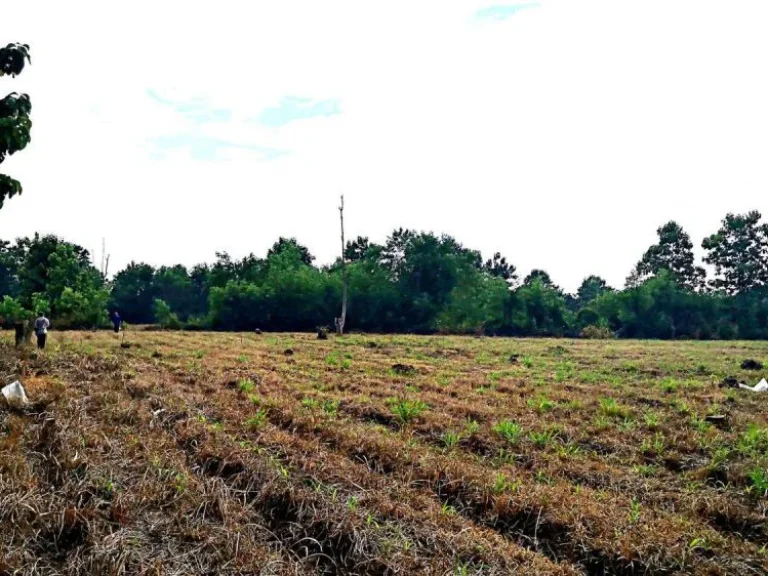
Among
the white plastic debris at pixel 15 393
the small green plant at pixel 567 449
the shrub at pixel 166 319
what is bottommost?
the small green plant at pixel 567 449

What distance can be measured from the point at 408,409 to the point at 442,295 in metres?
40.5

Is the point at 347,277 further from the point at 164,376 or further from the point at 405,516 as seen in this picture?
the point at 405,516

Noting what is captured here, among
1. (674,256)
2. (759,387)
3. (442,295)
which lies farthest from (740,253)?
(759,387)

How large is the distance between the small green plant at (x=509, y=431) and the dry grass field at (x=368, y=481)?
0.12 feet

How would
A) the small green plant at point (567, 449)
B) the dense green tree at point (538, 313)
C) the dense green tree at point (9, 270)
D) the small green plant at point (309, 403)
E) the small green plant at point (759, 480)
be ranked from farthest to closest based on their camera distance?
the dense green tree at point (9, 270) < the dense green tree at point (538, 313) < the small green plant at point (309, 403) < the small green plant at point (567, 449) < the small green plant at point (759, 480)

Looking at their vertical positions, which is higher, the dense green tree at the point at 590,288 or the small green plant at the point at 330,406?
the dense green tree at the point at 590,288

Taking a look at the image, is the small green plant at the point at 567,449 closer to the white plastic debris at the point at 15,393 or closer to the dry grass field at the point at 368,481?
the dry grass field at the point at 368,481

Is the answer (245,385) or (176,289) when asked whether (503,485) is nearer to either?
(245,385)

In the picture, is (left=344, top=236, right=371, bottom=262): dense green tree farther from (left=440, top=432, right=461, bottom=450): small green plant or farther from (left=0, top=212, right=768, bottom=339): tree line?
(left=440, top=432, right=461, bottom=450): small green plant

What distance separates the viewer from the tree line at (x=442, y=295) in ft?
150

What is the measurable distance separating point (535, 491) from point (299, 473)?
2512mm

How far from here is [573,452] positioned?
796 centimetres

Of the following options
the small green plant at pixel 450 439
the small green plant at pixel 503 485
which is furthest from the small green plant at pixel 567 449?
the small green plant at pixel 503 485

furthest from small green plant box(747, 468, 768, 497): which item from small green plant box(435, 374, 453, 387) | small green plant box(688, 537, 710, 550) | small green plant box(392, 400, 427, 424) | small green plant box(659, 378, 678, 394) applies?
small green plant box(435, 374, 453, 387)
